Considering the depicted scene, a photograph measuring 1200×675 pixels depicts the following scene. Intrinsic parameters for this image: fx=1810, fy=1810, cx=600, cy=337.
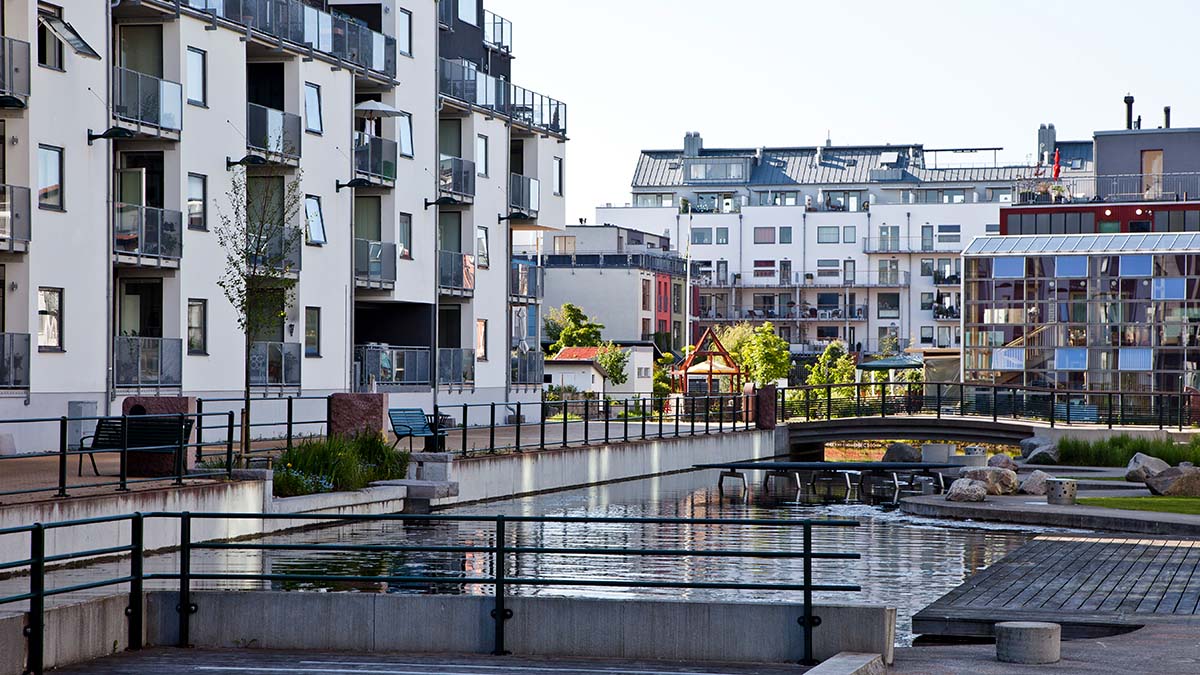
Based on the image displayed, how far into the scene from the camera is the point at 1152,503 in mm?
29375

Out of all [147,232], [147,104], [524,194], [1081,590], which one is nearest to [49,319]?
[147,232]

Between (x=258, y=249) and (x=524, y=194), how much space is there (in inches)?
1060

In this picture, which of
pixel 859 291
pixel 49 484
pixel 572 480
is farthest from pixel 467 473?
pixel 859 291

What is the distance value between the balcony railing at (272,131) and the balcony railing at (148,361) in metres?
5.55

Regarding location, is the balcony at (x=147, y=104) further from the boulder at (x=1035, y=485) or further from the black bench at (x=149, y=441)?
the boulder at (x=1035, y=485)

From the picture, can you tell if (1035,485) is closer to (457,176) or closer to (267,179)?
(267,179)

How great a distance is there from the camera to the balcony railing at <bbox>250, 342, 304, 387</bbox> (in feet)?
141

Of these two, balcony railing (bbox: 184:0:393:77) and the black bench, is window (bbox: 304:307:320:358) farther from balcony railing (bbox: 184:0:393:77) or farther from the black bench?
the black bench

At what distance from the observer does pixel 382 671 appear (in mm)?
13367

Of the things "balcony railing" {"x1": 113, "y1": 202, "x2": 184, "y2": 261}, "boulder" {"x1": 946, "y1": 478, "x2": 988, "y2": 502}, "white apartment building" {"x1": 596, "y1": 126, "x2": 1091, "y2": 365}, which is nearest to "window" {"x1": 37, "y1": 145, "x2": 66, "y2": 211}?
"balcony railing" {"x1": 113, "y1": 202, "x2": 184, "y2": 261}

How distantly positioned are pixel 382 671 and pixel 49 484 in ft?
38.7

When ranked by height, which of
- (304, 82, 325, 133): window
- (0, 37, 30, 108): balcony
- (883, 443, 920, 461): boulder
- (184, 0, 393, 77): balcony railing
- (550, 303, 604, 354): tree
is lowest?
(883, 443, 920, 461): boulder

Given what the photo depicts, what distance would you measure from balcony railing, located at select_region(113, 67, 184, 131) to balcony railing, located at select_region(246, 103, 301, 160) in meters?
3.16

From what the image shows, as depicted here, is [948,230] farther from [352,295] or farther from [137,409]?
[137,409]
